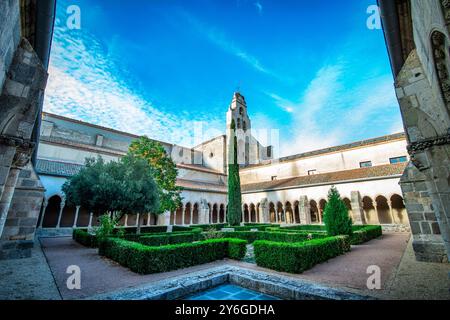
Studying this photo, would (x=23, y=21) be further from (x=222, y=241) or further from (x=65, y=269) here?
(x=222, y=241)

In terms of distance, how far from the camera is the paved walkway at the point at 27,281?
3902 millimetres

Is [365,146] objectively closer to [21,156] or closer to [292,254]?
[292,254]

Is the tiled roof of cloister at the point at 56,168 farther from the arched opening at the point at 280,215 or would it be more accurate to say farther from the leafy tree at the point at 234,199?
the arched opening at the point at 280,215

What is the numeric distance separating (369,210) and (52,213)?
92.8ft

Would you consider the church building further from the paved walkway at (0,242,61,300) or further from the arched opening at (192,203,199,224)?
the paved walkway at (0,242,61,300)

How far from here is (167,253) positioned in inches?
254

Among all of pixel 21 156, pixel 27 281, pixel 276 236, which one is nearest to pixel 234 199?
pixel 276 236

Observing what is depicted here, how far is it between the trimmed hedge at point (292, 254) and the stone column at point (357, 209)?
11.9m

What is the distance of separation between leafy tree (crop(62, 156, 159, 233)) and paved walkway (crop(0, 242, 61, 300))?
3899 millimetres

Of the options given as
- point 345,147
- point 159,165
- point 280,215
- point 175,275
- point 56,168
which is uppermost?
point 345,147

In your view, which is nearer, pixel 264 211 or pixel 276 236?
pixel 276 236
